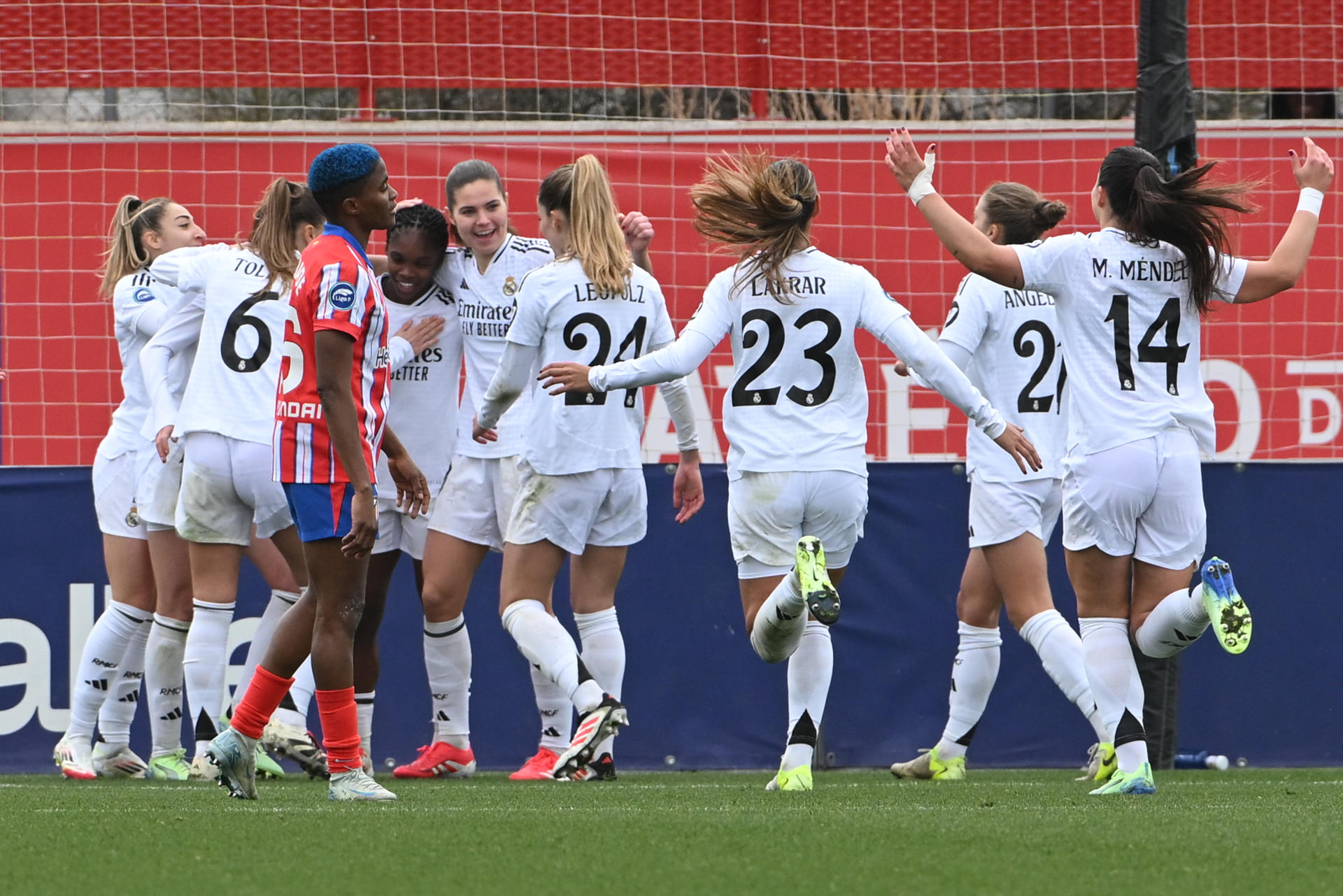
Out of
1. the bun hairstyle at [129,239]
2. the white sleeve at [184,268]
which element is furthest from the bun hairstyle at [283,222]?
the bun hairstyle at [129,239]

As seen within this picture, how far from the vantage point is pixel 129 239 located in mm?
7391

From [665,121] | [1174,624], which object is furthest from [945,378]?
[665,121]

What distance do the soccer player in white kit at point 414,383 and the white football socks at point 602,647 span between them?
0.77m

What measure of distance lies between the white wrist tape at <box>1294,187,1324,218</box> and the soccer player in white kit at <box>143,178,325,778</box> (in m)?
3.35

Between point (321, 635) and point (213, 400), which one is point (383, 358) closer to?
point (321, 635)

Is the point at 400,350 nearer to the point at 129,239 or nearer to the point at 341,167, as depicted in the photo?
the point at 129,239

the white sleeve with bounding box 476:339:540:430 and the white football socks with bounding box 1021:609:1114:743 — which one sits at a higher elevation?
the white sleeve with bounding box 476:339:540:430

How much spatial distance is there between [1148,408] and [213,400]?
3335 mm

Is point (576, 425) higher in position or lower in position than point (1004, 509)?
higher

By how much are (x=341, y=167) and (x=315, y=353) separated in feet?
1.84

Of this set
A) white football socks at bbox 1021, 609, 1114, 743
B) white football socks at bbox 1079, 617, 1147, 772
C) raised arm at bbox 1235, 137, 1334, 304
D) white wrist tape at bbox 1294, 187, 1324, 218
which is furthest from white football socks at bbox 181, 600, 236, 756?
white wrist tape at bbox 1294, 187, 1324, 218

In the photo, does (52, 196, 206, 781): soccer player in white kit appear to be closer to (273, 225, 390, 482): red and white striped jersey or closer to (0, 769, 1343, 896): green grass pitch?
(0, 769, 1343, 896): green grass pitch

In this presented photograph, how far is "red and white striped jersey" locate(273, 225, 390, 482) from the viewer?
15.6 feet

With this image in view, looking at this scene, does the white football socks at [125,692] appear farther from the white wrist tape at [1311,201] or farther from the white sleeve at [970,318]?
the white wrist tape at [1311,201]
